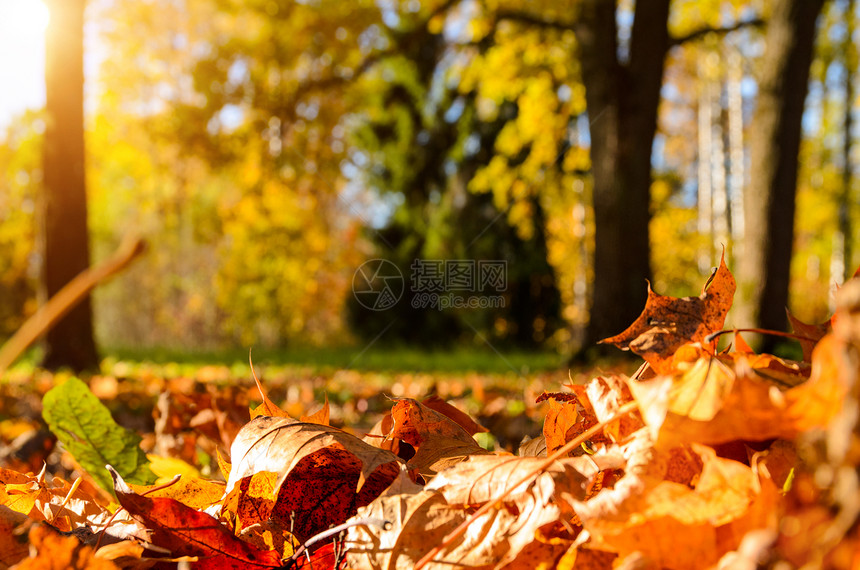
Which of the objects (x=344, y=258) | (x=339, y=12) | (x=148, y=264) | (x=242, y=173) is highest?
(x=339, y=12)

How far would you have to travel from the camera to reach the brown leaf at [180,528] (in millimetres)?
525

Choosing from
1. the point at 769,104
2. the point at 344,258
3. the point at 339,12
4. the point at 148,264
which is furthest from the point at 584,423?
the point at 148,264

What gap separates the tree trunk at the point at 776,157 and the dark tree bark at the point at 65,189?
20.9 ft

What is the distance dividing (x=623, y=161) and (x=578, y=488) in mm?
6558

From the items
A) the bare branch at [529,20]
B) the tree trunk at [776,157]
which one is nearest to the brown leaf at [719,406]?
the tree trunk at [776,157]

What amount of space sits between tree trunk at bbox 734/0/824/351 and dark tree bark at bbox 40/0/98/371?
6.37 metres

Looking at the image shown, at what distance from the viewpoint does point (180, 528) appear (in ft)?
1.74

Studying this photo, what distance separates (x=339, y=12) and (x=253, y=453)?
27.1ft

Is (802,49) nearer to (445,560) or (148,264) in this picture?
(445,560)

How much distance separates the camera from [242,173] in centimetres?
934

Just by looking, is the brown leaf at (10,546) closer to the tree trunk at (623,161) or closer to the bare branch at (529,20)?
the tree trunk at (623,161)

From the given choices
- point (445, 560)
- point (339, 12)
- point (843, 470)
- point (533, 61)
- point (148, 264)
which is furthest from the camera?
point (148, 264)

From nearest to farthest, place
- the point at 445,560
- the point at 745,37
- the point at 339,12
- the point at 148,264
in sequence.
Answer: the point at 445,560, the point at 339,12, the point at 745,37, the point at 148,264

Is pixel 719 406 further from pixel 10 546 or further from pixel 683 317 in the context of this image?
pixel 10 546
